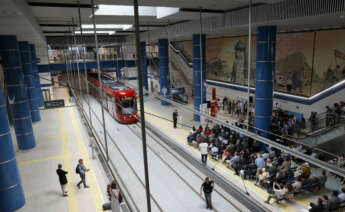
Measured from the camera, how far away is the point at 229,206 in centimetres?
800

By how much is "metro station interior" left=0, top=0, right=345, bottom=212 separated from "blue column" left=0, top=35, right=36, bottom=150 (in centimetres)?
5

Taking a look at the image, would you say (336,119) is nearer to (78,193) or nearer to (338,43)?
(338,43)

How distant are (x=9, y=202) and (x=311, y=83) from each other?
16.5 meters

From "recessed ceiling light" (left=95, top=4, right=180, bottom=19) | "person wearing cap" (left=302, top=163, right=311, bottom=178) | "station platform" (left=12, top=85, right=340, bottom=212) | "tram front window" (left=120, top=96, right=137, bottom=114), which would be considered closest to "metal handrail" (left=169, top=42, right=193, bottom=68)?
"station platform" (left=12, top=85, right=340, bottom=212)

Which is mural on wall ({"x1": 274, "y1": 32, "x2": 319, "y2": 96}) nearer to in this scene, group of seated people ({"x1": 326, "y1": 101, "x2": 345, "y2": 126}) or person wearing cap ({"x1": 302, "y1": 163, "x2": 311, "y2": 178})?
group of seated people ({"x1": 326, "y1": 101, "x2": 345, "y2": 126})

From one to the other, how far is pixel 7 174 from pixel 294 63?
1674cm

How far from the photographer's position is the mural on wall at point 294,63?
623 inches

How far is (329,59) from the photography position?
14508 mm

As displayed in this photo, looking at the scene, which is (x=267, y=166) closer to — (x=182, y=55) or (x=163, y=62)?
(x=163, y=62)

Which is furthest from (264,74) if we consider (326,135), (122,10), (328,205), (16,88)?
(16,88)

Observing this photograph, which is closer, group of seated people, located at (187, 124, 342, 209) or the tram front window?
group of seated people, located at (187, 124, 342, 209)

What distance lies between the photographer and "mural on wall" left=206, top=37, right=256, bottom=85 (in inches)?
829

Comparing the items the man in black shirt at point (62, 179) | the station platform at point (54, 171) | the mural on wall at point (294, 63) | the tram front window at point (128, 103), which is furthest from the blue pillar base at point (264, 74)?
the man in black shirt at point (62, 179)

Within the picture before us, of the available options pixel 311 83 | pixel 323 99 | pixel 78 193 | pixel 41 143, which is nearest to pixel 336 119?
pixel 323 99
